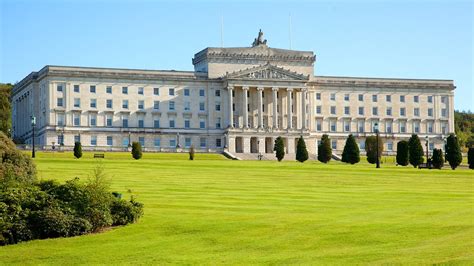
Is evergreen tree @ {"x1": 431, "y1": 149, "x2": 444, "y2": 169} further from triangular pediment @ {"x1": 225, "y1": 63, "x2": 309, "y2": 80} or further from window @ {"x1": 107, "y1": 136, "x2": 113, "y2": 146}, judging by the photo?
window @ {"x1": 107, "y1": 136, "x2": 113, "y2": 146}

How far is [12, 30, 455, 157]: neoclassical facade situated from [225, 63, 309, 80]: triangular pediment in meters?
0.15

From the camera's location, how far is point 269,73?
147 metres

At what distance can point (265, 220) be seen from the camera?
36969 mm

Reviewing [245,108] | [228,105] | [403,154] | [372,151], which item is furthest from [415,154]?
[228,105]

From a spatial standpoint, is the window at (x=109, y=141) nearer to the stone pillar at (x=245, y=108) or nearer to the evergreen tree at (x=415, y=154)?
the stone pillar at (x=245, y=108)

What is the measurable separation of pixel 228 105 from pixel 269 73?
8062mm

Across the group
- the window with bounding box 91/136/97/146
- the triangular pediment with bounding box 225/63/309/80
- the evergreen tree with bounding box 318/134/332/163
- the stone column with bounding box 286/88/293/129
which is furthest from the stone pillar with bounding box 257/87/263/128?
the evergreen tree with bounding box 318/134/332/163

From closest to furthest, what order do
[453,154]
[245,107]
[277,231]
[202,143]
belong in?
[277,231] → [453,154] → [202,143] → [245,107]

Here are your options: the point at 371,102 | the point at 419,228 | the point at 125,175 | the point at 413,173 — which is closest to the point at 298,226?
the point at 419,228

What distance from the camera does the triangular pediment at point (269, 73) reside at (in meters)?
146

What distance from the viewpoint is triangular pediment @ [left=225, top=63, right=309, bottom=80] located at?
145750mm

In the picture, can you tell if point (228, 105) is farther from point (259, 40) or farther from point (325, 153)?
point (325, 153)

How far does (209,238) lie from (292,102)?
11687 cm

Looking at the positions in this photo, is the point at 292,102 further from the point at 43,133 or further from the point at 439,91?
the point at 43,133
